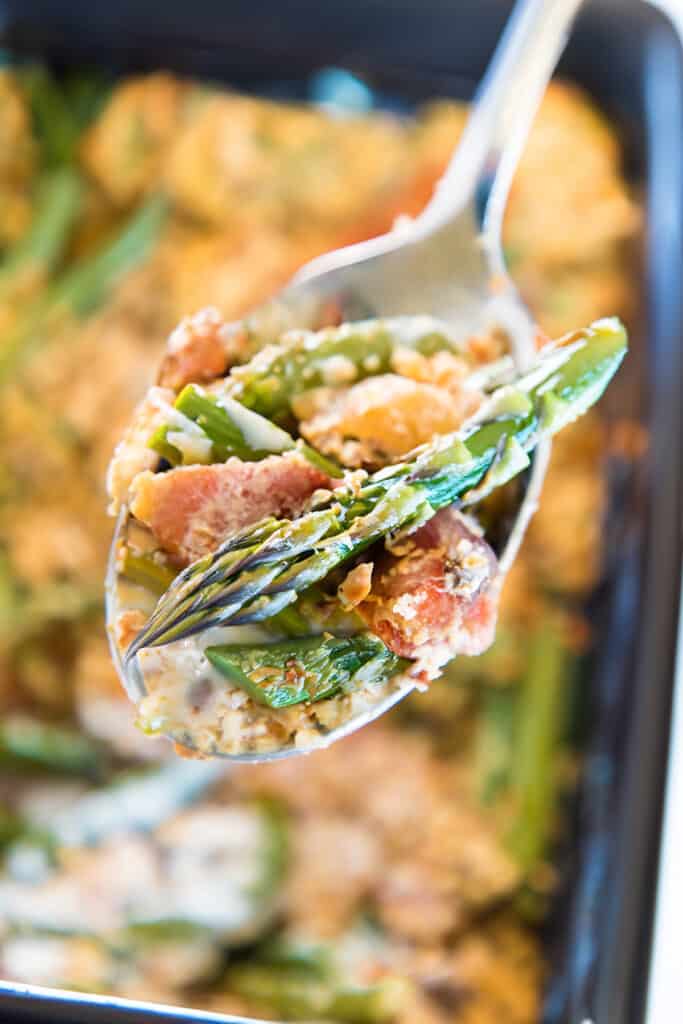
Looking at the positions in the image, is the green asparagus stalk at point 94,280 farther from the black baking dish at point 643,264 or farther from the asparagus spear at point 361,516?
the asparagus spear at point 361,516

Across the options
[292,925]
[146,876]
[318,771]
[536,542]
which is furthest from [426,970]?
[536,542]

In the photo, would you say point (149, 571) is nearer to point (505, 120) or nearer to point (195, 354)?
point (195, 354)

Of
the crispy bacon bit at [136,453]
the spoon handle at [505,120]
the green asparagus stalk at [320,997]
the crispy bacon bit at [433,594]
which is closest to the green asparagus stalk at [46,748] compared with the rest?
the green asparagus stalk at [320,997]

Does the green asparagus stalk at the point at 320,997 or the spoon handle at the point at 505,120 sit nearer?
the spoon handle at the point at 505,120

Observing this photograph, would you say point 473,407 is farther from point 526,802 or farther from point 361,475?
point 526,802

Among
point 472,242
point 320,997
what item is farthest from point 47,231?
point 320,997

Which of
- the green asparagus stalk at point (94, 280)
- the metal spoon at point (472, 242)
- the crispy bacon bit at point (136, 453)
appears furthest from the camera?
the green asparagus stalk at point (94, 280)
